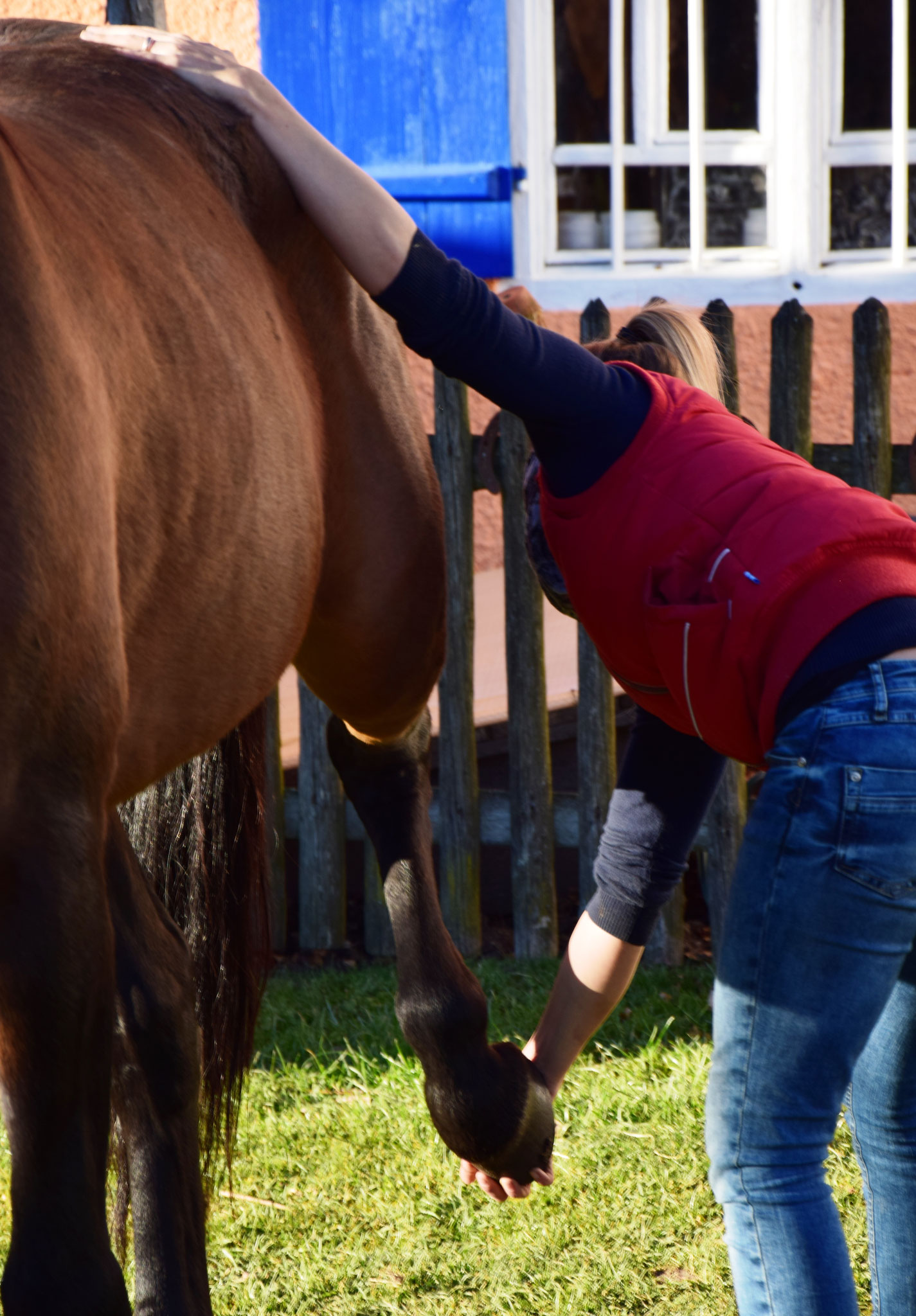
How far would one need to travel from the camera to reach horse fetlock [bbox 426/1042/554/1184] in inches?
89.7

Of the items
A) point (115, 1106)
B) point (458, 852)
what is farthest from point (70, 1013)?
point (458, 852)

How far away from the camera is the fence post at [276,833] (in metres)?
4.03

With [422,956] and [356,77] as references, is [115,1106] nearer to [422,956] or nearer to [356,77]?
[422,956]

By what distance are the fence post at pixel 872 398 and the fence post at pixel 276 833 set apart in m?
1.74

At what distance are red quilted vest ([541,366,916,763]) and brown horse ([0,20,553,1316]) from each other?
1.21 feet

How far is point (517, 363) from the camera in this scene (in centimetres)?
174

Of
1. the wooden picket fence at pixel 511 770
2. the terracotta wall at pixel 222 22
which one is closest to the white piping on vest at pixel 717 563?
the wooden picket fence at pixel 511 770

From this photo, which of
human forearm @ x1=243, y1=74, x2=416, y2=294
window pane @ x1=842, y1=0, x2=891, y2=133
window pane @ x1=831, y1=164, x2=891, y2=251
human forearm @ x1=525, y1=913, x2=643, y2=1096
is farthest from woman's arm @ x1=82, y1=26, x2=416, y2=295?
window pane @ x1=831, y1=164, x2=891, y2=251

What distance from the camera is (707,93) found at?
237 inches

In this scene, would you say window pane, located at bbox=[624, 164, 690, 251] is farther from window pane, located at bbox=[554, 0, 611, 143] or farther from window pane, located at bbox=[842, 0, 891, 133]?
window pane, located at bbox=[842, 0, 891, 133]

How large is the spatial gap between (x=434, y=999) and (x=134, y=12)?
229 centimetres

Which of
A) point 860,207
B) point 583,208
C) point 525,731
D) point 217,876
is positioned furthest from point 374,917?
point 860,207

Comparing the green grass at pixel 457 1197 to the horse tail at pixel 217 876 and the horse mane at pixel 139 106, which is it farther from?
the horse mane at pixel 139 106

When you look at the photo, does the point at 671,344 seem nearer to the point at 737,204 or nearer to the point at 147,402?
the point at 147,402
